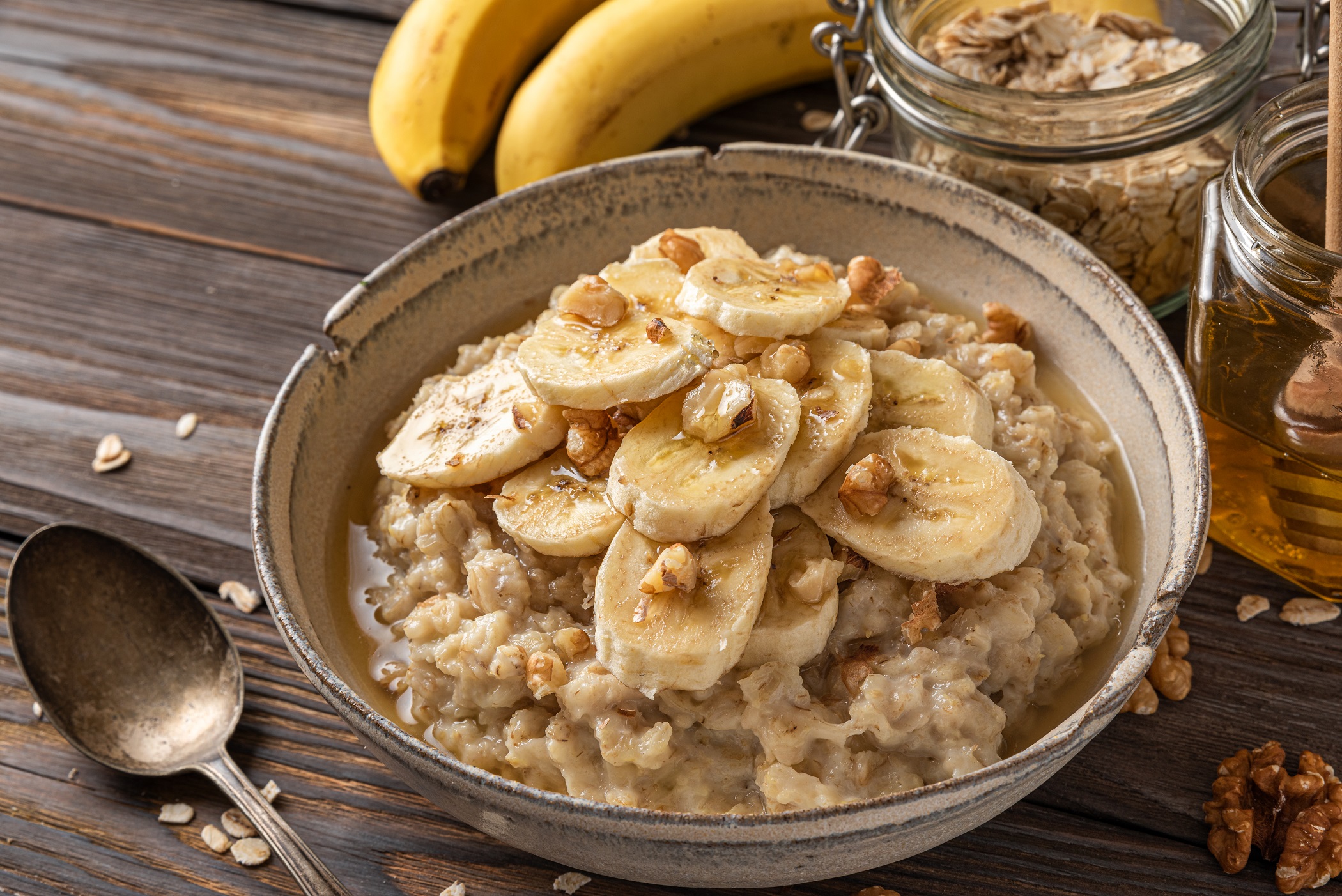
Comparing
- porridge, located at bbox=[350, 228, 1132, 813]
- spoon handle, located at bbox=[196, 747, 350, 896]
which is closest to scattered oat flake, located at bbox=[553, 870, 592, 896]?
porridge, located at bbox=[350, 228, 1132, 813]

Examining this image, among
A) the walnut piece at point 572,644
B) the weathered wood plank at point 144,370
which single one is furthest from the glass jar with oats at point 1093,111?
the weathered wood plank at point 144,370

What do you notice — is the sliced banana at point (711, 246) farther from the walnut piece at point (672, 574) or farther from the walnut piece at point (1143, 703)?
the walnut piece at point (1143, 703)

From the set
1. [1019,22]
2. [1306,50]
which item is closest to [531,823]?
[1019,22]

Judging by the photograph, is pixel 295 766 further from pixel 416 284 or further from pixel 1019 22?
pixel 1019 22

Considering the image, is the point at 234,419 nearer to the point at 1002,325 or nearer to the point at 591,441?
the point at 591,441

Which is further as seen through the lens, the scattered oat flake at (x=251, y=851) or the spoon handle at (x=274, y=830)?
the scattered oat flake at (x=251, y=851)

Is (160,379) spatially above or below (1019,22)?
below

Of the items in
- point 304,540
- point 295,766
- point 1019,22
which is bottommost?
point 295,766
